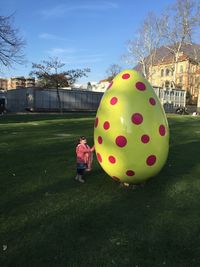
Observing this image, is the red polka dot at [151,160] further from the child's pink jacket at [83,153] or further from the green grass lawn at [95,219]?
the child's pink jacket at [83,153]

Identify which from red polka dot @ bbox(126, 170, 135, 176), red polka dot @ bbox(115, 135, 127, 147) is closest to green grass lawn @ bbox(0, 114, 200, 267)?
red polka dot @ bbox(126, 170, 135, 176)

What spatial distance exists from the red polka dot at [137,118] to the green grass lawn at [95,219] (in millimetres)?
1480

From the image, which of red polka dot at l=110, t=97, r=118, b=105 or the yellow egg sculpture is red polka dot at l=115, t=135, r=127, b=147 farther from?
red polka dot at l=110, t=97, r=118, b=105

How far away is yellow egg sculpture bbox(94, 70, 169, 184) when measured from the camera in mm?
7020

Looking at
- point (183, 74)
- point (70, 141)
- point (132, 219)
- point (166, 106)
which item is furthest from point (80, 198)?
point (183, 74)

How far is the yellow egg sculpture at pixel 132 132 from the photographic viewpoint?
7.02 metres

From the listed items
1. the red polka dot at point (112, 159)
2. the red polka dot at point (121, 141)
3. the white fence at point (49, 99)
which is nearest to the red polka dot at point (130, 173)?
the red polka dot at point (112, 159)

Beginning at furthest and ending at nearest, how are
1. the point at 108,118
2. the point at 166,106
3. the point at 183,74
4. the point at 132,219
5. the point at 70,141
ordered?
1. the point at 183,74
2. the point at 166,106
3. the point at 70,141
4. the point at 108,118
5. the point at 132,219

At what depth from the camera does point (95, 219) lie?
5.79 m

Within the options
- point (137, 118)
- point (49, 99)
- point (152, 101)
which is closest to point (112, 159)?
point (137, 118)

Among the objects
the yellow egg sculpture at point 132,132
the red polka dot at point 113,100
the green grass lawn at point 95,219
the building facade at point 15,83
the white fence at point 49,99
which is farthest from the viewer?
the building facade at point 15,83

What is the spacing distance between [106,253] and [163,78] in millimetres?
90371

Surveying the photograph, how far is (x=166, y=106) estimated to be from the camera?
63250 millimetres

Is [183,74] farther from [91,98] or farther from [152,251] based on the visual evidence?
[152,251]
